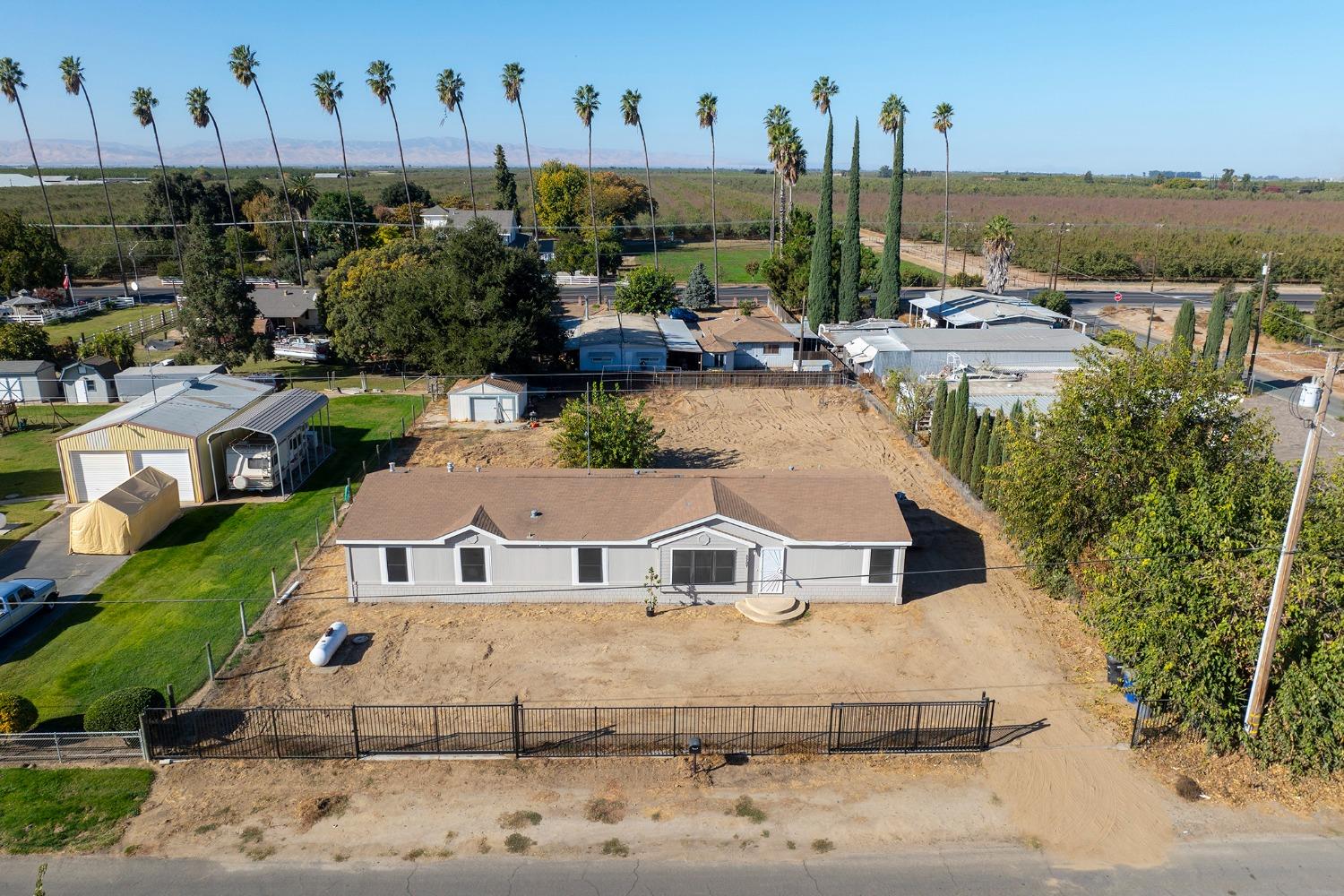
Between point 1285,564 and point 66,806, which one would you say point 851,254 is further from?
point 66,806

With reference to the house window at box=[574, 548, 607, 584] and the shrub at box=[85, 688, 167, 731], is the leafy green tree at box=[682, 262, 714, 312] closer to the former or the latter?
the house window at box=[574, 548, 607, 584]

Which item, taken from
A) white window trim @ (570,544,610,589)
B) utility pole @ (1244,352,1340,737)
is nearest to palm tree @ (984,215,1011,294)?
white window trim @ (570,544,610,589)

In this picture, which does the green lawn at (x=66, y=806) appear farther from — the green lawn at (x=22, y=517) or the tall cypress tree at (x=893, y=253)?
the tall cypress tree at (x=893, y=253)

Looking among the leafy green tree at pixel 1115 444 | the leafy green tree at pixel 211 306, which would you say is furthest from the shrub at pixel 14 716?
the leafy green tree at pixel 211 306

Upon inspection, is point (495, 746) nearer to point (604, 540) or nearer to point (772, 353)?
point (604, 540)

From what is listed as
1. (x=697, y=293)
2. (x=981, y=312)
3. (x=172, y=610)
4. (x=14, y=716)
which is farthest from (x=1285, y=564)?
(x=697, y=293)

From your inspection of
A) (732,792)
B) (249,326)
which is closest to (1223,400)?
(732,792)
